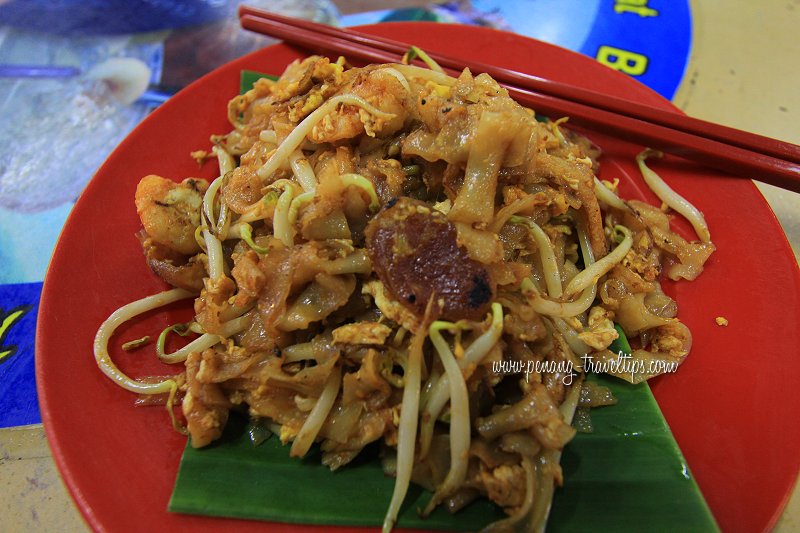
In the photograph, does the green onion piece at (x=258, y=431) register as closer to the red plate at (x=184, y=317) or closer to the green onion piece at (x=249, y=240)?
the red plate at (x=184, y=317)

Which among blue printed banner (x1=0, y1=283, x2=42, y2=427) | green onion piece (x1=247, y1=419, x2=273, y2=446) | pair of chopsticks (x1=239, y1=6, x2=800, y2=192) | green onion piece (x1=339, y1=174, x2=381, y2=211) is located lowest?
blue printed banner (x1=0, y1=283, x2=42, y2=427)

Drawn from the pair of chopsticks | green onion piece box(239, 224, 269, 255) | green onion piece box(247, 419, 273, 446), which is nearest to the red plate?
the pair of chopsticks

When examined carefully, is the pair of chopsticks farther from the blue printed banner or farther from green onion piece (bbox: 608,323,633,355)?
the blue printed banner

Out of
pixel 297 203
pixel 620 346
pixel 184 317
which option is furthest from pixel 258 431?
pixel 620 346

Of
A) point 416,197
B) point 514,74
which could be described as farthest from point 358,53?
point 416,197

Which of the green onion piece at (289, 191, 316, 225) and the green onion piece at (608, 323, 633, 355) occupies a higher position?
the green onion piece at (289, 191, 316, 225)

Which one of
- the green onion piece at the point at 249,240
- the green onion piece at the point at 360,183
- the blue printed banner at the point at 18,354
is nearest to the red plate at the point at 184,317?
the green onion piece at the point at 249,240

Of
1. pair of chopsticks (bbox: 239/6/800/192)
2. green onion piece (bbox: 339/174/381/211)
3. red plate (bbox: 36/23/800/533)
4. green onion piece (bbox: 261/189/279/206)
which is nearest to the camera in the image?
red plate (bbox: 36/23/800/533)

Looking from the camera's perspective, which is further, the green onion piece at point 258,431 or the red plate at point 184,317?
the green onion piece at point 258,431

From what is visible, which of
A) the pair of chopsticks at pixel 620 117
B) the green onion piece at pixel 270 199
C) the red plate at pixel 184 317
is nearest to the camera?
the red plate at pixel 184 317
